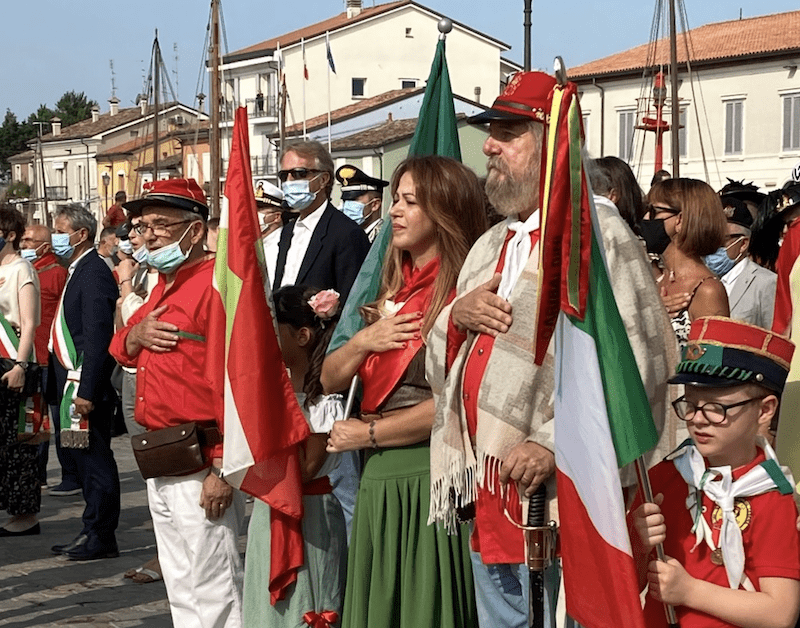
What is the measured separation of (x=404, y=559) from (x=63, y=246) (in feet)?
22.2

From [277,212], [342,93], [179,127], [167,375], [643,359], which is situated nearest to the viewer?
[643,359]

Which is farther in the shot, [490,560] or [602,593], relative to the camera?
[490,560]

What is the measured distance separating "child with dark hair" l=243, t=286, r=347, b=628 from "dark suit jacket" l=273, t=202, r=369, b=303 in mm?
1537

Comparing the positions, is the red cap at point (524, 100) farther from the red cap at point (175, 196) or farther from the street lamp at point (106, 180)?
the street lamp at point (106, 180)

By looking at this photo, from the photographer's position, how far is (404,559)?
4805 millimetres

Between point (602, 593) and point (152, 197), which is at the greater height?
point (152, 197)

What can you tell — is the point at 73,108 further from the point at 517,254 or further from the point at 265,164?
the point at 517,254

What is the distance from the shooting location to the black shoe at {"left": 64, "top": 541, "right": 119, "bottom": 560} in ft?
29.1

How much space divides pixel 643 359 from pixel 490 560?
837mm

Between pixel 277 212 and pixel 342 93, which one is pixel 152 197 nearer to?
pixel 277 212

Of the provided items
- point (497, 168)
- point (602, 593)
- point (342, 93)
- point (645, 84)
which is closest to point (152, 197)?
point (497, 168)

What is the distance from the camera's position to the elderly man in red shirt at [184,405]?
560 centimetres

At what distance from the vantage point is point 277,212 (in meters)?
10.2

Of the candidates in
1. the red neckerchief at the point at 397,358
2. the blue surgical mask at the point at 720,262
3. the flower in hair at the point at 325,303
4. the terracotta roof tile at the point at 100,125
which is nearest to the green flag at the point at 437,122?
the flower in hair at the point at 325,303
